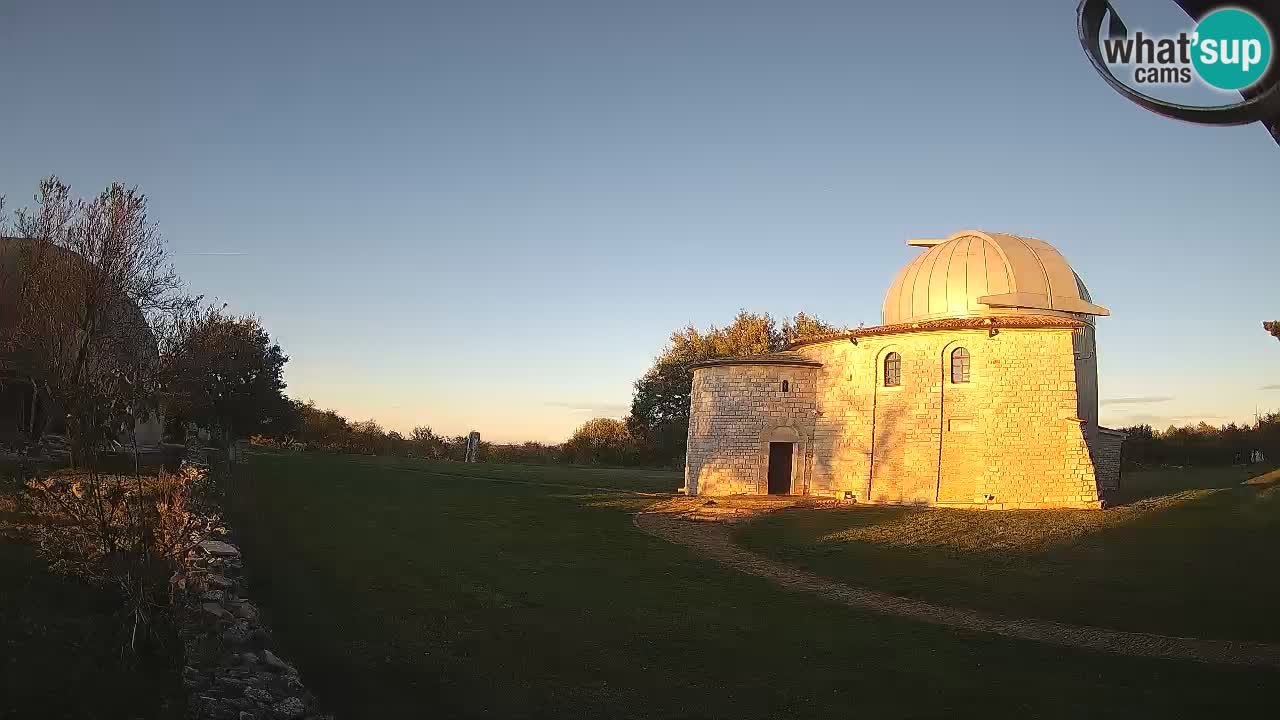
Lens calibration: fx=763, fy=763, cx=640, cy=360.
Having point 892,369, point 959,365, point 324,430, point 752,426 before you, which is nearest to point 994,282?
point 959,365

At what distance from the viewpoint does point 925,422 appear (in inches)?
901

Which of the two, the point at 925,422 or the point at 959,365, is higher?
the point at 959,365

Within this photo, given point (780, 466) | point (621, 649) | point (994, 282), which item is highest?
point (994, 282)

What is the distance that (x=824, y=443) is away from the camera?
2545 cm

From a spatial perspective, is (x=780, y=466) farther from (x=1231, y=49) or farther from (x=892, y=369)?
(x=1231, y=49)

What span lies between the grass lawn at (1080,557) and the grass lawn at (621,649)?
2248mm

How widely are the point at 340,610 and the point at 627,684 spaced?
365cm

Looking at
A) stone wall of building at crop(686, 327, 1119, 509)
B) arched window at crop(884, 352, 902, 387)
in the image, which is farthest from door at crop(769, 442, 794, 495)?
arched window at crop(884, 352, 902, 387)

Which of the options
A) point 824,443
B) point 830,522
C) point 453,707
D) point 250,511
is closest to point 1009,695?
point 453,707

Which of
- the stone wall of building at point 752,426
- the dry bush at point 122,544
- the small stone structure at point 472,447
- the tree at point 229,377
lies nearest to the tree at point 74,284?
the tree at point 229,377

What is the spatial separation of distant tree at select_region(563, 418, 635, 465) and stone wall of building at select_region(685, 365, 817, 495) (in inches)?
931

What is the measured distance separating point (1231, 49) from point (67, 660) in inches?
314

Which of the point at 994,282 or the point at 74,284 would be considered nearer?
the point at 74,284

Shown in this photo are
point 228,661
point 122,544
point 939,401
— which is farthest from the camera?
point 939,401
